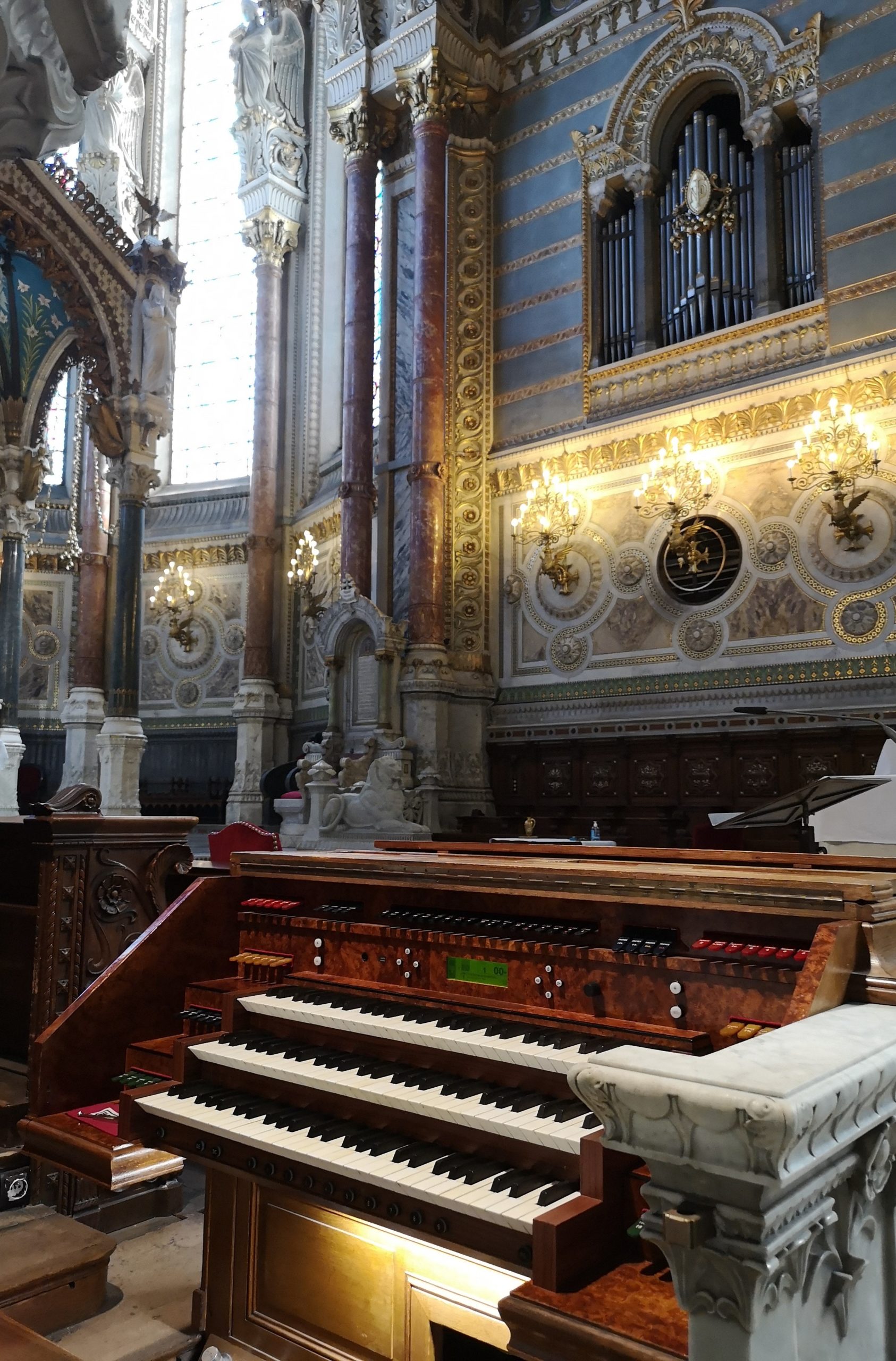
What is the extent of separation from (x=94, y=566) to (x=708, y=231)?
12302mm

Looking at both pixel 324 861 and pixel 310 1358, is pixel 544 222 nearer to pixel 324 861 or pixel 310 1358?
pixel 324 861

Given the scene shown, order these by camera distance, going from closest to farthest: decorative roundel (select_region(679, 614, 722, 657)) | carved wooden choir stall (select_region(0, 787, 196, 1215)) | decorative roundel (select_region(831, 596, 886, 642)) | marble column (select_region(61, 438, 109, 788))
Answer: carved wooden choir stall (select_region(0, 787, 196, 1215)), decorative roundel (select_region(831, 596, 886, 642)), decorative roundel (select_region(679, 614, 722, 657)), marble column (select_region(61, 438, 109, 788))

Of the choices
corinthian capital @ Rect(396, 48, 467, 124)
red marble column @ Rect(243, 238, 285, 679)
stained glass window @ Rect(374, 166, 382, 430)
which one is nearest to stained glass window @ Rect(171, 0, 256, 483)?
red marble column @ Rect(243, 238, 285, 679)

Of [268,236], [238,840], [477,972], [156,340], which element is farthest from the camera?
[268,236]

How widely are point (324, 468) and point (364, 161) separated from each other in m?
4.80

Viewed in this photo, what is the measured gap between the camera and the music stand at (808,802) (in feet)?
12.3

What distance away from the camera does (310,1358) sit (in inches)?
112

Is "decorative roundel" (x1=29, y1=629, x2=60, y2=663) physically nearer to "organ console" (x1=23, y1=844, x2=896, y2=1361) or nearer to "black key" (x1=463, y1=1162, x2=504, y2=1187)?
"organ console" (x1=23, y1=844, x2=896, y2=1361)

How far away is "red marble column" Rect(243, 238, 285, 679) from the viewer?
1653cm

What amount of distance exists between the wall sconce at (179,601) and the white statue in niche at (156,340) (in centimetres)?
637

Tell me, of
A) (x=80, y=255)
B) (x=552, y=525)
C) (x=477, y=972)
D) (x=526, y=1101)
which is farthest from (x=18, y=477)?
(x=526, y=1101)

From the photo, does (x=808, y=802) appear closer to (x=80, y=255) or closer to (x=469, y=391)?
(x=469, y=391)

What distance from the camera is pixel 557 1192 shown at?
1959mm

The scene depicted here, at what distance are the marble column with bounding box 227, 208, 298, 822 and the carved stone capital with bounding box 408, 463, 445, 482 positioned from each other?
5118 mm
